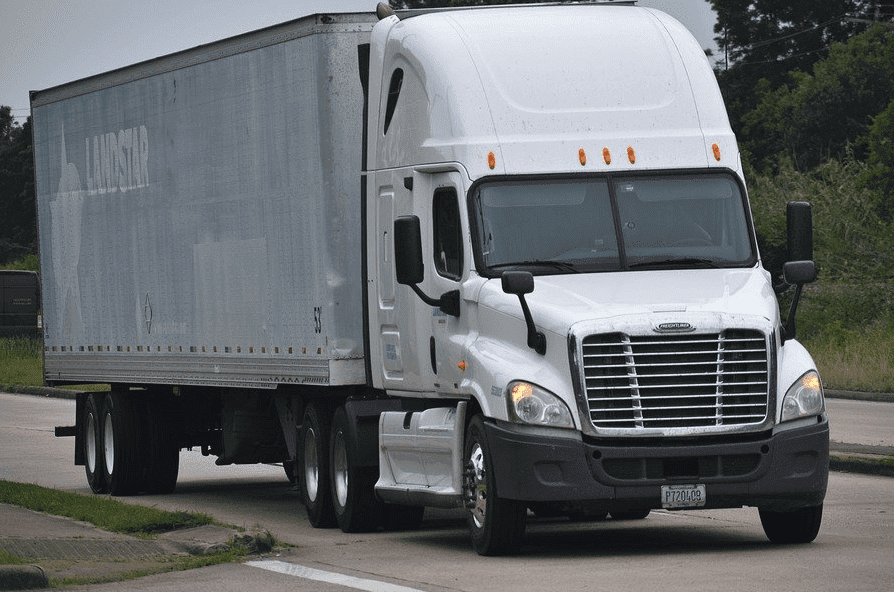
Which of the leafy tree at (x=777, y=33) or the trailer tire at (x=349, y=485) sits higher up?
the leafy tree at (x=777, y=33)

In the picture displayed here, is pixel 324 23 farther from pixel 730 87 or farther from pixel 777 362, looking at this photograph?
pixel 730 87

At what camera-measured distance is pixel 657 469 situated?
12.0m

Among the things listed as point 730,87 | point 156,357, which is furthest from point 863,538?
point 730,87

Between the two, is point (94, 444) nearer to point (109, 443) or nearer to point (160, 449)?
point (109, 443)

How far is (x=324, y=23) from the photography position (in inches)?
587

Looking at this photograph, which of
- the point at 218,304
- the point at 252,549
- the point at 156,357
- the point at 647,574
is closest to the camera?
the point at 647,574

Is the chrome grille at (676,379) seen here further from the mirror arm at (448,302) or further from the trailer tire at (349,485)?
the trailer tire at (349,485)

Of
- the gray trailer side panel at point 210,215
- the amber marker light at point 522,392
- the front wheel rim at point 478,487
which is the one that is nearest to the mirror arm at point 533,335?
the amber marker light at point 522,392

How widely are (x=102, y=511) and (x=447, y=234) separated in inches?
154

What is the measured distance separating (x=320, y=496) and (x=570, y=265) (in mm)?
3493

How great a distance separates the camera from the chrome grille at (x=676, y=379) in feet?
39.0

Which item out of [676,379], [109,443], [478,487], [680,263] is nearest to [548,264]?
[680,263]

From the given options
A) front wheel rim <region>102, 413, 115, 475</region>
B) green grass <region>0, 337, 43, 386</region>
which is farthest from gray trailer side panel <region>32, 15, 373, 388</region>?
green grass <region>0, 337, 43, 386</region>

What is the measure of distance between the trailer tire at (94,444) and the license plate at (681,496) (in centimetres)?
886
